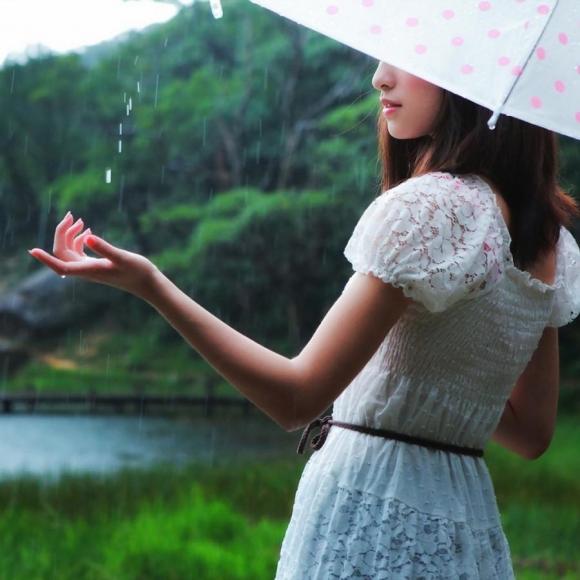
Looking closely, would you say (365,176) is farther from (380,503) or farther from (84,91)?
(380,503)

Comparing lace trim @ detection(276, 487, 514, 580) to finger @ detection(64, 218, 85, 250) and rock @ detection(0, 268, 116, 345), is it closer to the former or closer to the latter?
finger @ detection(64, 218, 85, 250)

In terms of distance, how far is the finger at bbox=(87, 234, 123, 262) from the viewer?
99cm

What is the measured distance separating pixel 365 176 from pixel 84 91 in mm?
2344

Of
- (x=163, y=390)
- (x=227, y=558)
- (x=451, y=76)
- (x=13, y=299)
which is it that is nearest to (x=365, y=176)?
(x=163, y=390)

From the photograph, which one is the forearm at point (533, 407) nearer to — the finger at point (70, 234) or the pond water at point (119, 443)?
the finger at point (70, 234)

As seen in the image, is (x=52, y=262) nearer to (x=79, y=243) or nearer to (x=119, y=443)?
(x=79, y=243)

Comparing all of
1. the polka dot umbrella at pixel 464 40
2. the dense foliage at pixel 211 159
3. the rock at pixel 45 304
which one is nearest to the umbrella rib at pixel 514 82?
the polka dot umbrella at pixel 464 40

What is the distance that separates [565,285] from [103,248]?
0.59m

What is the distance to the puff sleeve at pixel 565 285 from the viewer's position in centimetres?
128

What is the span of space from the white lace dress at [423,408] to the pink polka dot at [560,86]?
0.18 m

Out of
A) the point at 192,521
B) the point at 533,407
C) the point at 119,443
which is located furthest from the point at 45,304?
the point at 533,407

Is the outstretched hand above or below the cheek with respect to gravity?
below

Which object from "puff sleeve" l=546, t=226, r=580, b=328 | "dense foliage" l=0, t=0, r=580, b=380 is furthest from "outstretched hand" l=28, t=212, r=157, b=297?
"dense foliage" l=0, t=0, r=580, b=380

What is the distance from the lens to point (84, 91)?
27.5 feet
